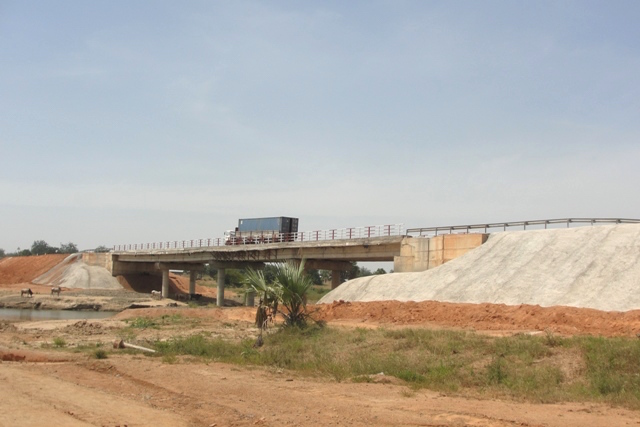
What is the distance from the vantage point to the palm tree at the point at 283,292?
24.8 metres

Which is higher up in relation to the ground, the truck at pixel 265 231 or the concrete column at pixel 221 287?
the truck at pixel 265 231

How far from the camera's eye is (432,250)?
4384 centimetres

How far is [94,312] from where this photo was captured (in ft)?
197

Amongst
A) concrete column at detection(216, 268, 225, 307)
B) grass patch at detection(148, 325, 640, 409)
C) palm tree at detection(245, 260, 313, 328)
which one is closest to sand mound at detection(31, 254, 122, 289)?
concrete column at detection(216, 268, 225, 307)

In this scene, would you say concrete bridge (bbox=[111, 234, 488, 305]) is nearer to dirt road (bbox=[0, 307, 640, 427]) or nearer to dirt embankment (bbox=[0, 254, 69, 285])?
dirt embankment (bbox=[0, 254, 69, 285])

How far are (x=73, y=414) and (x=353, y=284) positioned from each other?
108 ft

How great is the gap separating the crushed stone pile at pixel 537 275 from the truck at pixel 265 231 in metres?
21.9

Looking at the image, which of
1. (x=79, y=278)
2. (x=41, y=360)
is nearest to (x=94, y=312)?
(x=79, y=278)

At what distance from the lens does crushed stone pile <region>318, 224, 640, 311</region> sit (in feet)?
101

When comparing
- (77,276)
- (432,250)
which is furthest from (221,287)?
(432,250)

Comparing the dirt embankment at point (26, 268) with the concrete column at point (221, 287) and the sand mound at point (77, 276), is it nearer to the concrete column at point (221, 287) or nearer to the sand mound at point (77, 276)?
the sand mound at point (77, 276)

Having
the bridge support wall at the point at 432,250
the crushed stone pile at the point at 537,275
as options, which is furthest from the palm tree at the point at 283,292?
the bridge support wall at the point at 432,250

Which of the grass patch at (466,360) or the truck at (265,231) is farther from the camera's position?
the truck at (265,231)

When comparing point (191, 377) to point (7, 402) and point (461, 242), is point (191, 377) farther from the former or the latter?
point (461, 242)
